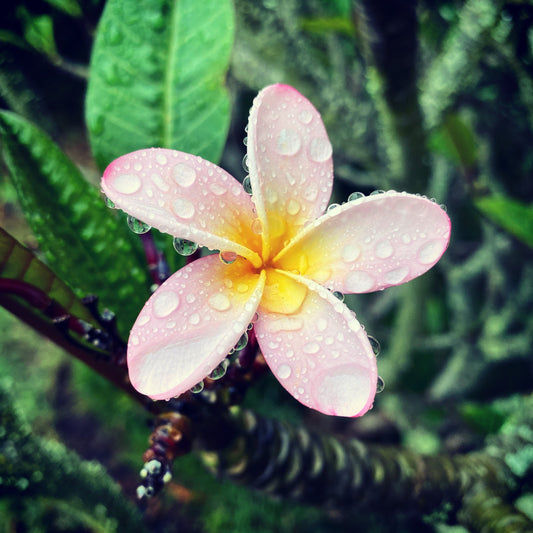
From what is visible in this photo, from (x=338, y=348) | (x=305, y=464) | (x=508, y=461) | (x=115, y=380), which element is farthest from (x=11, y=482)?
(x=508, y=461)

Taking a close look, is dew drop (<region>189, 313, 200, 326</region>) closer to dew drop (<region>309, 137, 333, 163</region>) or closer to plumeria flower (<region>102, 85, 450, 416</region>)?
plumeria flower (<region>102, 85, 450, 416</region>)

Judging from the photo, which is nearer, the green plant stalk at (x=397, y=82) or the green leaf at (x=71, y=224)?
the green leaf at (x=71, y=224)

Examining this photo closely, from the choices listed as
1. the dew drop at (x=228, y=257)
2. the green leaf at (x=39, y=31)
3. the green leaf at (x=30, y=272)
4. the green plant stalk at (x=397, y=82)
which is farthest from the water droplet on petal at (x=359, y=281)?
the green leaf at (x=39, y=31)

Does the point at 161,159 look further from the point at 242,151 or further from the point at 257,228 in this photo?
the point at 242,151

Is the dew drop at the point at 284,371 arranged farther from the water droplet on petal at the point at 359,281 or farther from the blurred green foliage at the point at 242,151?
the blurred green foliage at the point at 242,151

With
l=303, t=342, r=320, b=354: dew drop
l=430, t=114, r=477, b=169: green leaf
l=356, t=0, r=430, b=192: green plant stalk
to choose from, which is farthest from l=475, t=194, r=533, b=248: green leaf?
l=303, t=342, r=320, b=354: dew drop
